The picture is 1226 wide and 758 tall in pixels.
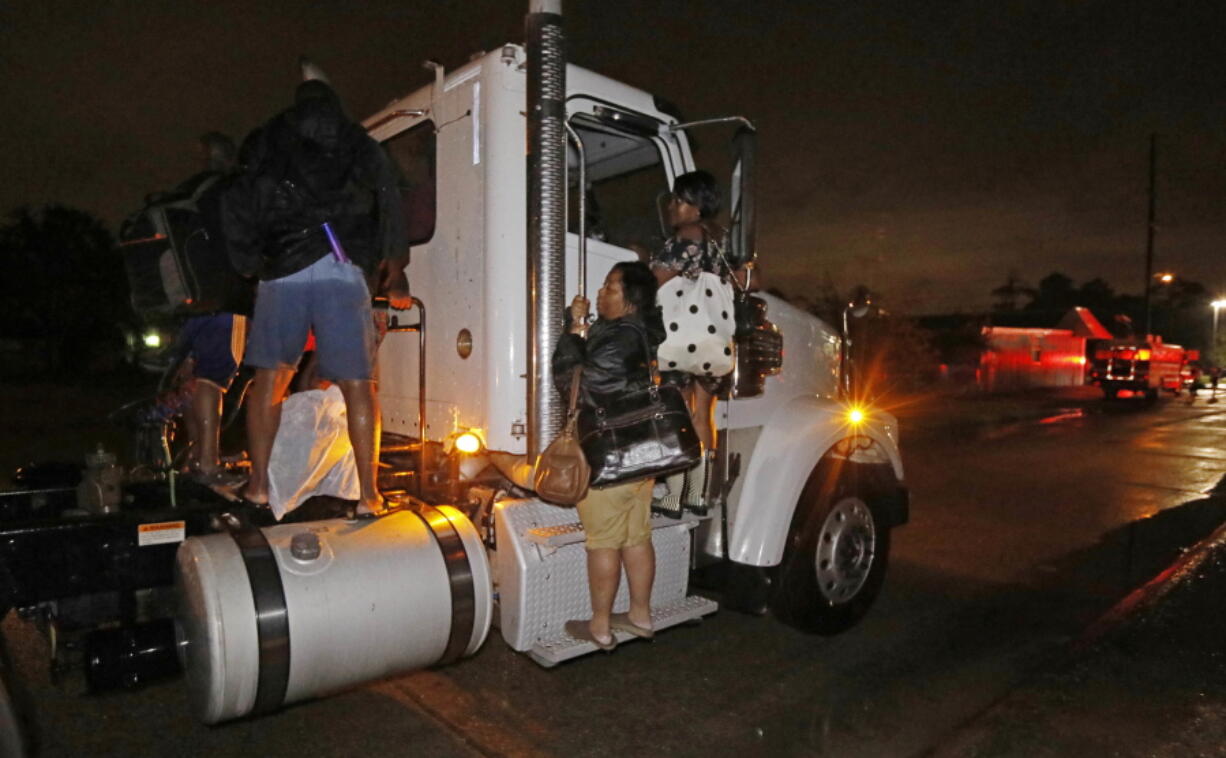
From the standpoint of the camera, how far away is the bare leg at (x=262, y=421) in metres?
3.15

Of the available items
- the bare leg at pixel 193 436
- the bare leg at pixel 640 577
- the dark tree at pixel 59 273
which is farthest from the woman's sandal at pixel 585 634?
the dark tree at pixel 59 273

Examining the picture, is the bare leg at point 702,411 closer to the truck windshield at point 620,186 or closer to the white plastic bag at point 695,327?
the white plastic bag at point 695,327

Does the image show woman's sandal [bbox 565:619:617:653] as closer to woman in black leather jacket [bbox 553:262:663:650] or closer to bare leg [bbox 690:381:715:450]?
woman in black leather jacket [bbox 553:262:663:650]

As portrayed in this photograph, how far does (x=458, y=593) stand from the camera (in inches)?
116

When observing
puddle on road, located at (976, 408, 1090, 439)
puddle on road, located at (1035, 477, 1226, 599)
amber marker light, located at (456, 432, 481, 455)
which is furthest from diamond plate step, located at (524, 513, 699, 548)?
puddle on road, located at (976, 408, 1090, 439)

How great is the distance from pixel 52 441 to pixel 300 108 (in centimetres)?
1208

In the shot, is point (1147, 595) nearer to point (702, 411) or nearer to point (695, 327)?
point (702, 411)

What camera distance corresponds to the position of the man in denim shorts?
300 centimetres

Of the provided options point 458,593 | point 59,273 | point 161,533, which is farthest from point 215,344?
point 59,273

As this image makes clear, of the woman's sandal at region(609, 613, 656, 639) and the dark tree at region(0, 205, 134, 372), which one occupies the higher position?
the dark tree at region(0, 205, 134, 372)

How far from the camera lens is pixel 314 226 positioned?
10.0 feet

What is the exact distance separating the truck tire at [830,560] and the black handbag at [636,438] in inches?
48.5

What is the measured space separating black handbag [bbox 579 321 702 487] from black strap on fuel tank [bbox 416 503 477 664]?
567mm

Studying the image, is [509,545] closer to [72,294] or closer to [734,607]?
[734,607]
